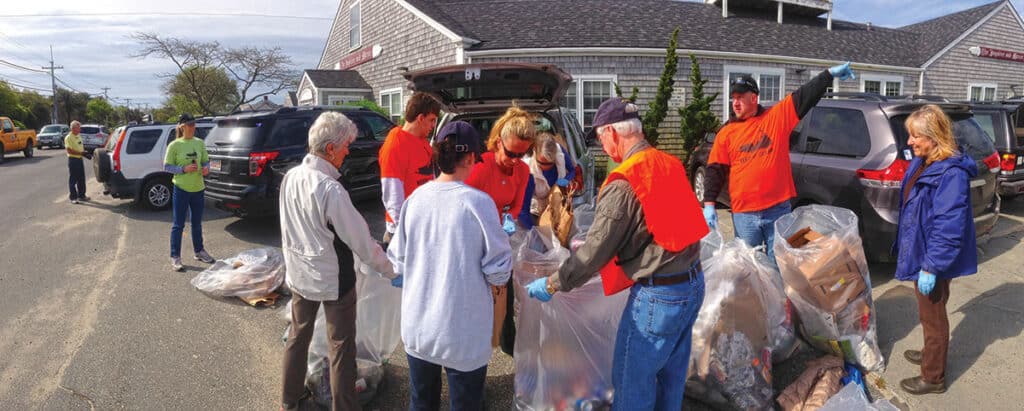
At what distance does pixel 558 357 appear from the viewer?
2.77m

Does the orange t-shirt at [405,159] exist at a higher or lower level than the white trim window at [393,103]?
lower

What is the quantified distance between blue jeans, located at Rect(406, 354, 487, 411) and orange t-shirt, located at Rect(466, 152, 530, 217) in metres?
1.16

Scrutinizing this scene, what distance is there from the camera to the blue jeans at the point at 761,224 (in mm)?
3793

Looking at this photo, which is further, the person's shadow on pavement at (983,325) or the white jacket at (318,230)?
the person's shadow on pavement at (983,325)

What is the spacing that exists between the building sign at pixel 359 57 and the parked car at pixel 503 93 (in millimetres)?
13438

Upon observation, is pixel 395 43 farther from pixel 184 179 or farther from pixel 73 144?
pixel 184 179

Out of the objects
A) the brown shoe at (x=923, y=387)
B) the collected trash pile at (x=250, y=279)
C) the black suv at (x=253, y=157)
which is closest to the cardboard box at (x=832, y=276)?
the brown shoe at (x=923, y=387)

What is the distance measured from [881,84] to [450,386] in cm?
1930

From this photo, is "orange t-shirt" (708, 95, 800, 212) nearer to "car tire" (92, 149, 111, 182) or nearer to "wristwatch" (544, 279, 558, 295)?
"wristwatch" (544, 279, 558, 295)

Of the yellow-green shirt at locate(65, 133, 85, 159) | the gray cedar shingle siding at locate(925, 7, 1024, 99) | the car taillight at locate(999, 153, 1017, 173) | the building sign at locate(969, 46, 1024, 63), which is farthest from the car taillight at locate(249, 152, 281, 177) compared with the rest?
the building sign at locate(969, 46, 1024, 63)

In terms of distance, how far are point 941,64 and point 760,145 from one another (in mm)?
19033

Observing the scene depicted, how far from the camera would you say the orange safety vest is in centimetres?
212

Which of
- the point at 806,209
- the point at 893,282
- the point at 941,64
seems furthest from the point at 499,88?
the point at 941,64

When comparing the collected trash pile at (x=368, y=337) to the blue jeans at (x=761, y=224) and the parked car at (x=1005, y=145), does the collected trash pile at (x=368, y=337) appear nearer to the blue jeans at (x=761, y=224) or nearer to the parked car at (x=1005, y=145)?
the blue jeans at (x=761, y=224)
